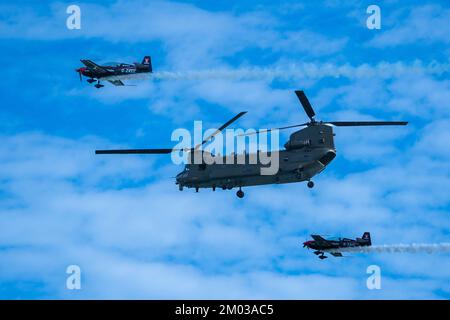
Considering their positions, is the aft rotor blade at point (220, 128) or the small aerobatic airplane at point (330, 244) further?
the small aerobatic airplane at point (330, 244)

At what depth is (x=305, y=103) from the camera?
95312mm

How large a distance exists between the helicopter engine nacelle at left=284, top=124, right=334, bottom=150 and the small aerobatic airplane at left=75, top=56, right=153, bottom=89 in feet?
83.4

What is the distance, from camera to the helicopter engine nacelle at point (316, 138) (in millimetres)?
97625

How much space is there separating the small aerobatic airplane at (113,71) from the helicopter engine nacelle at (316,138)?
83.4 ft

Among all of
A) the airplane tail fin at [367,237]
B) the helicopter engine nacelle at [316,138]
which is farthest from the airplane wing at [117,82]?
the airplane tail fin at [367,237]

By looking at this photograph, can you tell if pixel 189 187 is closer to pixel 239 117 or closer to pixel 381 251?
pixel 239 117

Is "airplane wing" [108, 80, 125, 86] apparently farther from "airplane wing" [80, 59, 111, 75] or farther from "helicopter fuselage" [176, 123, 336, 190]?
"helicopter fuselage" [176, 123, 336, 190]

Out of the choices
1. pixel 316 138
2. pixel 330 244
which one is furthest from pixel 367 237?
pixel 316 138

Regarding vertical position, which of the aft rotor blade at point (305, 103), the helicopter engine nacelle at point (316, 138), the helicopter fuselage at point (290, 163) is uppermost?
the aft rotor blade at point (305, 103)

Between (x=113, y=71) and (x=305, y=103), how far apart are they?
29.2m

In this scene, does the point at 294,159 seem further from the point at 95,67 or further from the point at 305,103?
the point at 95,67

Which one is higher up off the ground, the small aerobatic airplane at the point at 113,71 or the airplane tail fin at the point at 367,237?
the small aerobatic airplane at the point at 113,71

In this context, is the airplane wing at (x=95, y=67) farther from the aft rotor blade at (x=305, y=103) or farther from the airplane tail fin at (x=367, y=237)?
the airplane tail fin at (x=367, y=237)
